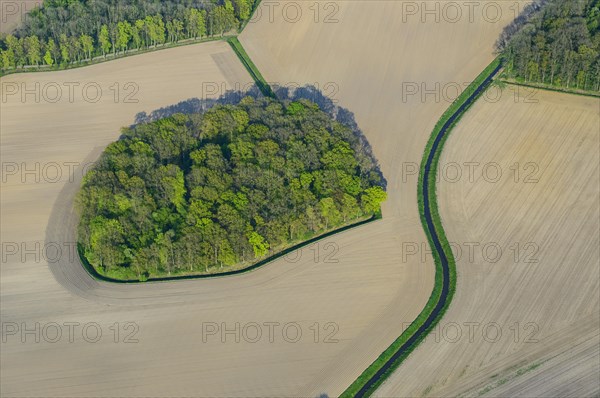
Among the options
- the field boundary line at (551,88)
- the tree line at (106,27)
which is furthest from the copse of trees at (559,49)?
the tree line at (106,27)

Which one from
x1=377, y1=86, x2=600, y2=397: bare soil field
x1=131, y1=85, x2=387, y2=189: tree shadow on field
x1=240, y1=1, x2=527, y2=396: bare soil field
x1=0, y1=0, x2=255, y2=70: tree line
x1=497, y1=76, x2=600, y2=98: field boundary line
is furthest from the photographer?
x1=0, y1=0, x2=255, y2=70: tree line

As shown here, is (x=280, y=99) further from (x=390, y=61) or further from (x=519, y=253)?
(x=519, y=253)

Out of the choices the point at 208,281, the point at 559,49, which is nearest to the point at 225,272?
the point at 208,281

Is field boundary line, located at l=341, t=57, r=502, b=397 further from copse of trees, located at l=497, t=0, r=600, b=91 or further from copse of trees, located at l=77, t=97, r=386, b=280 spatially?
copse of trees, located at l=77, t=97, r=386, b=280

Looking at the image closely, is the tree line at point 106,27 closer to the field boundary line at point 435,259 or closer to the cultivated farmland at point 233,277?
the cultivated farmland at point 233,277

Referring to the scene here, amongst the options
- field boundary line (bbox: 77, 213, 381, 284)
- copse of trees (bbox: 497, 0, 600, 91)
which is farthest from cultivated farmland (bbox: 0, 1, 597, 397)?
copse of trees (bbox: 497, 0, 600, 91)

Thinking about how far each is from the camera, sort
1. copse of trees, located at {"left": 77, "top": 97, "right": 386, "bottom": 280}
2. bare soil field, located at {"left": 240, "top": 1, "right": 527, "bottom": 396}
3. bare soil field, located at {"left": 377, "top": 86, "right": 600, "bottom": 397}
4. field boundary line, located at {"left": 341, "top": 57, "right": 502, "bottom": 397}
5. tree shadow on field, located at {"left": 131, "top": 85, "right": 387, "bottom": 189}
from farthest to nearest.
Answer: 1. tree shadow on field, located at {"left": 131, "top": 85, "right": 387, "bottom": 189}
2. bare soil field, located at {"left": 240, "top": 1, "right": 527, "bottom": 396}
3. copse of trees, located at {"left": 77, "top": 97, "right": 386, "bottom": 280}
4. field boundary line, located at {"left": 341, "top": 57, "right": 502, "bottom": 397}
5. bare soil field, located at {"left": 377, "top": 86, "right": 600, "bottom": 397}
